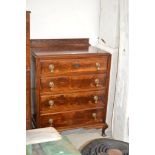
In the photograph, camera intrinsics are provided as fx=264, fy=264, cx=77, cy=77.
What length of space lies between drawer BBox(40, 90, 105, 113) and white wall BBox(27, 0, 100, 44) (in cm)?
63

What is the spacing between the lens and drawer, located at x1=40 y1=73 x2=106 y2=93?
2.31 metres

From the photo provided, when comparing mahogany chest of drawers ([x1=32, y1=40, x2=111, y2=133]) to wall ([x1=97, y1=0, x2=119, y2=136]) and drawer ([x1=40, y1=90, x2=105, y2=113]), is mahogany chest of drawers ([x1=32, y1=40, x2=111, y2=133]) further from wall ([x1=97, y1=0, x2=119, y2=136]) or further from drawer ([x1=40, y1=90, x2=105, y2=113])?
wall ([x1=97, y1=0, x2=119, y2=136])

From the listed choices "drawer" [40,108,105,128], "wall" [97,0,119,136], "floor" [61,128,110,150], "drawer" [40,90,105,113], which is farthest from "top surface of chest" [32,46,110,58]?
"floor" [61,128,110,150]

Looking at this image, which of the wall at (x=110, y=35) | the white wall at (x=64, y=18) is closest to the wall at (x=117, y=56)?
the wall at (x=110, y=35)

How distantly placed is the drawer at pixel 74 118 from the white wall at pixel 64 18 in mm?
778

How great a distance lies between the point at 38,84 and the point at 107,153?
111cm

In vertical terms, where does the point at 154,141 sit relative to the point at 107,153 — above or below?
above

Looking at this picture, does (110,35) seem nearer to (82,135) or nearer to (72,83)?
(72,83)

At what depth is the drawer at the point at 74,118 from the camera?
2387mm

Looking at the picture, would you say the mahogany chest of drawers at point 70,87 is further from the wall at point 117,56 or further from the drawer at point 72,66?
the wall at point 117,56

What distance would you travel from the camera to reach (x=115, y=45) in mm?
2561

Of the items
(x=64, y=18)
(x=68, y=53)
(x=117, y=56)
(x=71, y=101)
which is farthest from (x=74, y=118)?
(x=64, y=18)
